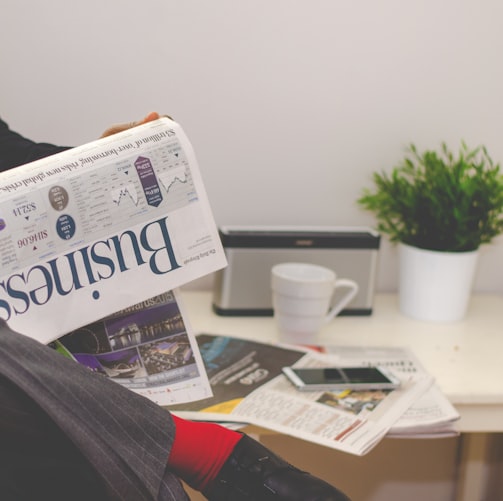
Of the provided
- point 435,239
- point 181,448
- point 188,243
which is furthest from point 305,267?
point 181,448

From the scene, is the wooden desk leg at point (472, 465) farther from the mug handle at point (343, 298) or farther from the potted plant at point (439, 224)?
the mug handle at point (343, 298)

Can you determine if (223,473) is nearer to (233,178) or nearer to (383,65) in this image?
(233,178)

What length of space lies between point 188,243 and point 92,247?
0.11m

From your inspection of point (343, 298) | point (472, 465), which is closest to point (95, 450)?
point (343, 298)

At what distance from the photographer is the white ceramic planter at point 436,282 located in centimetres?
116

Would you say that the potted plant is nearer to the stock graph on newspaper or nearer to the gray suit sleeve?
the stock graph on newspaper

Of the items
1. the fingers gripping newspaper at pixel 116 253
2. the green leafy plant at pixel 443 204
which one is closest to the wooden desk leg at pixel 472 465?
the green leafy plant at pixel 443 204

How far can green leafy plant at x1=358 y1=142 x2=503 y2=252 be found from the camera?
3.67 ft

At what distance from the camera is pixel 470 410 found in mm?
931

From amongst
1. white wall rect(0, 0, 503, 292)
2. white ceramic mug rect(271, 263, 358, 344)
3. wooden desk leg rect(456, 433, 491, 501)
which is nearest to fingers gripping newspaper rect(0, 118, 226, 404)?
white ceramic mug rect(271, 263, 358, 344)

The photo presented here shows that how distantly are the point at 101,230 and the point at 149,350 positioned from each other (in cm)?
16

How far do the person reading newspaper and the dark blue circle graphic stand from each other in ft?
0.51

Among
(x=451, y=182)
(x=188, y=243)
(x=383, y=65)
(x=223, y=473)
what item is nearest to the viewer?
(x=223, y=473)

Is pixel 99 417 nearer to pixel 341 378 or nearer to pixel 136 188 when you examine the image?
pixel 136 188
